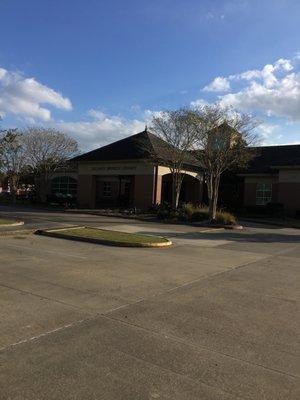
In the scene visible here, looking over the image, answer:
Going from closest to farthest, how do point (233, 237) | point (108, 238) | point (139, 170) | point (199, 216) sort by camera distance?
1. point (108, 238)
2. point (233, 237)
3. point (199, 216)
4. point (139, 170)

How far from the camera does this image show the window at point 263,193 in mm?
39406

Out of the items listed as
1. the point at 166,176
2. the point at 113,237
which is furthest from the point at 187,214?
the point at 113,237

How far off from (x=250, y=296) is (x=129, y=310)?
249 cm

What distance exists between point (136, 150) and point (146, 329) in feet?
103

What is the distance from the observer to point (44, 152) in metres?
45.2

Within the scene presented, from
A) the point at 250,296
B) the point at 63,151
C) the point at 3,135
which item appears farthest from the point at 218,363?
the point at 63,151

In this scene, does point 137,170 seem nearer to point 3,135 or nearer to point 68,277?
point 3,135

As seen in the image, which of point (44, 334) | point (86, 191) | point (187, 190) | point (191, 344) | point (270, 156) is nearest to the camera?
point (191, 344)

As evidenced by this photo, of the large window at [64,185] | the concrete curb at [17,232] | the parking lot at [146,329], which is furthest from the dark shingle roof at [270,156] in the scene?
the parking lot at [146,329]

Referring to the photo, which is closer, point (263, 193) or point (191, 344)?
point (191, 344)

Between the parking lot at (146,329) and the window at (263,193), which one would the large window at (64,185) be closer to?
the window at (263,193)

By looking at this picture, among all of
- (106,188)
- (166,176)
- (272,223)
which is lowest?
(272,223)

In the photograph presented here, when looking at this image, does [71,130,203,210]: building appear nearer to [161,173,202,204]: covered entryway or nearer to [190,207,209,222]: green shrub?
[161,173,202,204]: covered entryway

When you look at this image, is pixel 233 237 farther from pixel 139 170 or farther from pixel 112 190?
pixel 112 190
